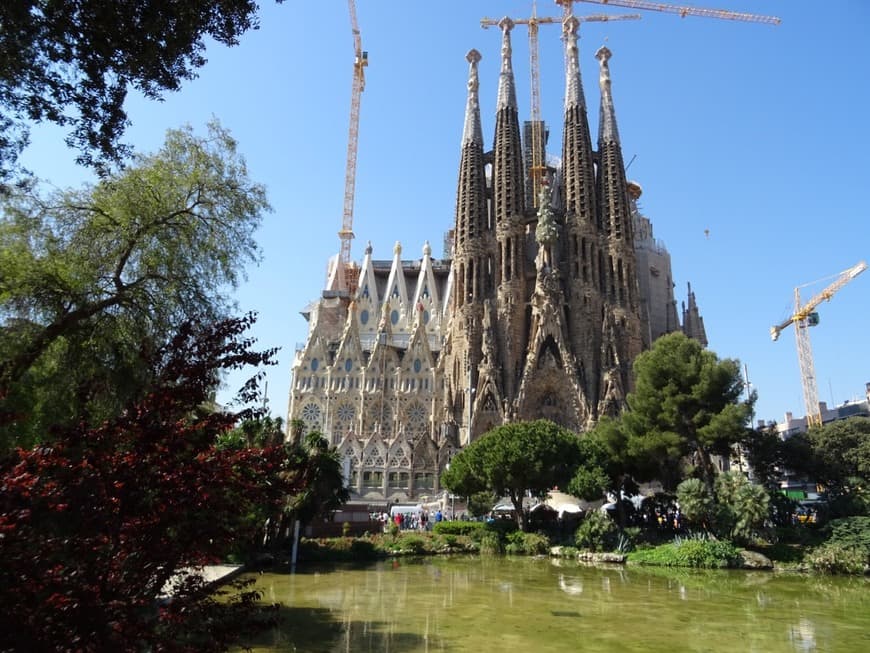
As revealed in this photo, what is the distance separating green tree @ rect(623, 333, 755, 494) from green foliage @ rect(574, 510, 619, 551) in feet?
13.6

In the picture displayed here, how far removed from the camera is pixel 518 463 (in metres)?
25.5

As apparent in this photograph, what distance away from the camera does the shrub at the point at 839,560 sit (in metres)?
19.3

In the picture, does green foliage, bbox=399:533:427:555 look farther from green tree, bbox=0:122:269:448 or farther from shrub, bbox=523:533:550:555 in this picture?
green tree, bbox=0:122:269:448

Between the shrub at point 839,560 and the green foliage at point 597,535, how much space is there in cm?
649

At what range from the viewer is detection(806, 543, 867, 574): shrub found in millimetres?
19266

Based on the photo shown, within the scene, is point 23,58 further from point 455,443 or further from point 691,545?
point 455,443

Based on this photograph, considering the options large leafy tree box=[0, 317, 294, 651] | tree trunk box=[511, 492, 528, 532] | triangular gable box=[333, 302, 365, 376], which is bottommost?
tree trunk box=[511, 492, 528, 532]

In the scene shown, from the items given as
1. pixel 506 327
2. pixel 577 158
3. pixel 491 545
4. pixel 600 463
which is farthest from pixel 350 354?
pixel 491 545

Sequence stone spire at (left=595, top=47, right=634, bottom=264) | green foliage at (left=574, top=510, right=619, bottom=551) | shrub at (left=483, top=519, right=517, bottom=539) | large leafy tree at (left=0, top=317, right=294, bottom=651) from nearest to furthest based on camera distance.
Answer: large leafy tree at (left=0, top=317, right=294, bottom=651), green foliage at (left=574, top=510, right=619, bottom=551), shrub at (left=483, top=519, right=517, bottom=539), stone spire at (left=595, top=47, right=634, bottom=264)

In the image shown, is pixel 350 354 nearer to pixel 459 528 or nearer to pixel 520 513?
pixel 459 528

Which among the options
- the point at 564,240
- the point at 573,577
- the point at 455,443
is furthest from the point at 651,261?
the point at 573,577

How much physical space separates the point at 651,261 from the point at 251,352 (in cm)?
6108

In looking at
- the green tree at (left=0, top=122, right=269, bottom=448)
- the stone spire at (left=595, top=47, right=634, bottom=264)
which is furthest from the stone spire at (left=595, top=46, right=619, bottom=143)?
the green tree at (left=0, top=122, right=269, bottom=448)

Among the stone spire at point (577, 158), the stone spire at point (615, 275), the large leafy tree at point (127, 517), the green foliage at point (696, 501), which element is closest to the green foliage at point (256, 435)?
the large leafy tree at point (127, 517)
